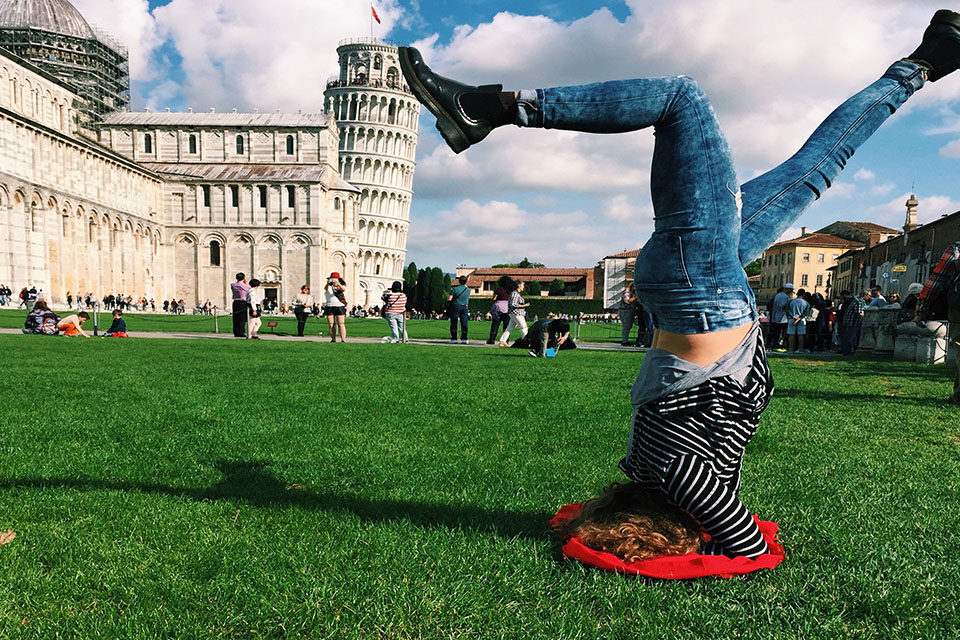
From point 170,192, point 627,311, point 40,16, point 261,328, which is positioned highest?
point 40,16

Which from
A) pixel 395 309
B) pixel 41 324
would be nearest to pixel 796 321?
pixel 395 309

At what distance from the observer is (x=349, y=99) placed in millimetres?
90625

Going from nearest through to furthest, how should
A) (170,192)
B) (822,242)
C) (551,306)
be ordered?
(170,192), (551,306), (822,242)

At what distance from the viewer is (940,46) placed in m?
2.52

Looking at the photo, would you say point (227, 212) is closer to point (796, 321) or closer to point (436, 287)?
point (436, 287)

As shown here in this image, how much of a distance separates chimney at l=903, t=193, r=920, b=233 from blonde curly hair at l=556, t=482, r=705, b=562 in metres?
67.4

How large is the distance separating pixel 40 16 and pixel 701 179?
84.8m

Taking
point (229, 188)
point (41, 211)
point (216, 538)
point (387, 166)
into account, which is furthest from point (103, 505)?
point (387, 166)

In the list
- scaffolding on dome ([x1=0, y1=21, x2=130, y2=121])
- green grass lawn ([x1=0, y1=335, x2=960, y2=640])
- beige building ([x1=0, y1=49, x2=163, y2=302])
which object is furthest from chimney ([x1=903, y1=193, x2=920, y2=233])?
scaffolding on dome ([x1=0, y1=21, x2=130, y2=121])

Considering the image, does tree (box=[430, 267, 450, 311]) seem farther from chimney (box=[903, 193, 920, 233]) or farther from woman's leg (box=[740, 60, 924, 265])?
woman's leg (box=[740, 60, 924, 265])

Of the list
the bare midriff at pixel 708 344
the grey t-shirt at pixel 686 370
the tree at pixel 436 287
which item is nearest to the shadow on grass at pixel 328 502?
the grey t-shirt at pixel 686 370

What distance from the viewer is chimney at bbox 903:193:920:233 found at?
58375 mm

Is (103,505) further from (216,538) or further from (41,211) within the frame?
(41,211)

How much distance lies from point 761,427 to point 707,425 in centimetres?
370
